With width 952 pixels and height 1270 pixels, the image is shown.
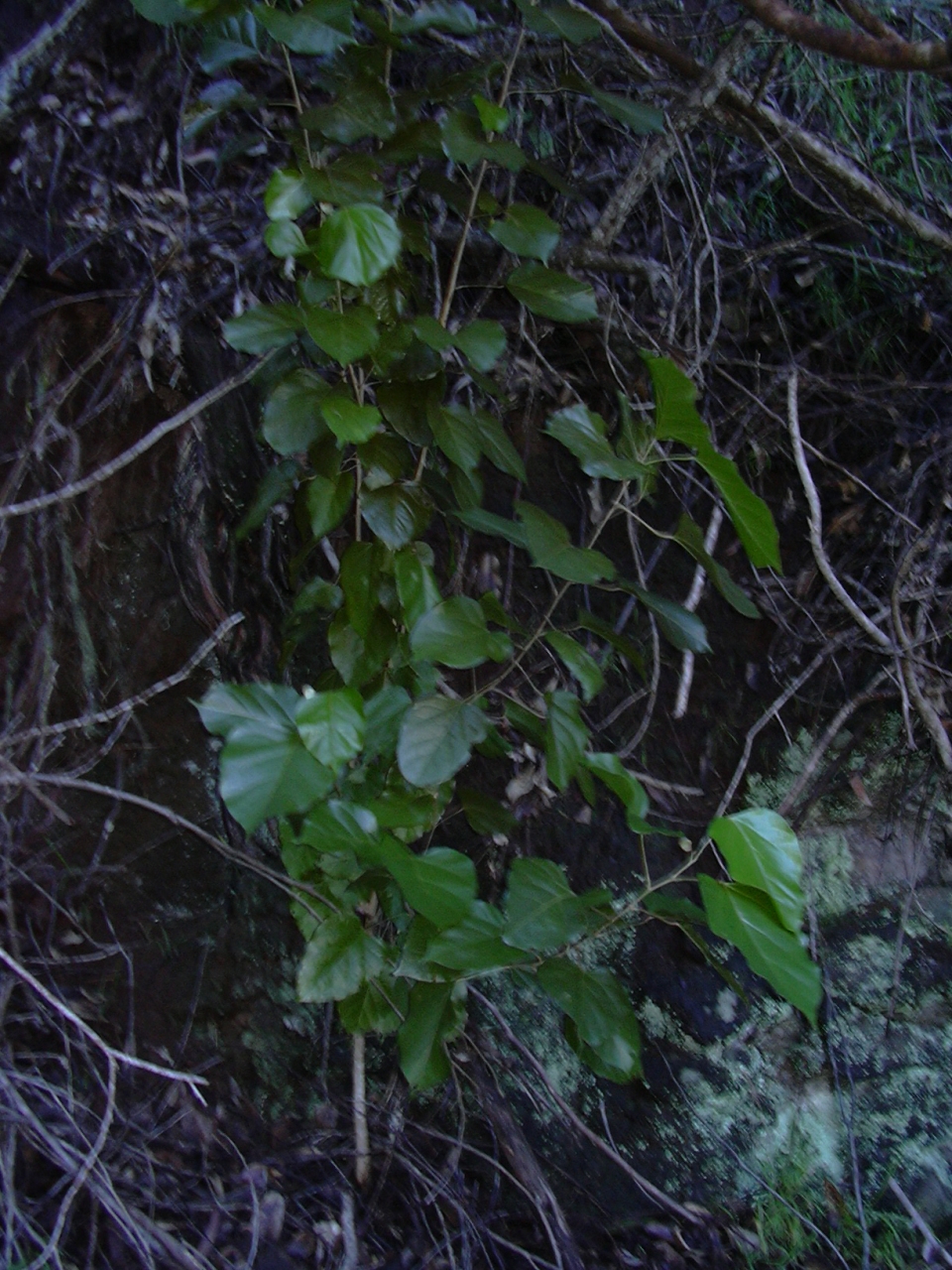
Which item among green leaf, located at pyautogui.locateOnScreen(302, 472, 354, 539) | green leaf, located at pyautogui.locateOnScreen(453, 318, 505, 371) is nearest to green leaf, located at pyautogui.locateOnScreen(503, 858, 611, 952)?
green leaf, located at pyautogui.locateOnScreen(302, 472, 354, 539)

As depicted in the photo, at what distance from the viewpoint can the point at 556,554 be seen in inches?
35.5

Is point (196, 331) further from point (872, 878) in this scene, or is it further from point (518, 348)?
point (872, 878)

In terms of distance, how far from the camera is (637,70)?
130 centimetres

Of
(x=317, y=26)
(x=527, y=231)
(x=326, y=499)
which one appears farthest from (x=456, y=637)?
(x=317, y=26)

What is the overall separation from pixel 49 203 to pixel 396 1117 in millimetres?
1311

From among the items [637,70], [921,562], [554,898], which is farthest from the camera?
[921,562]

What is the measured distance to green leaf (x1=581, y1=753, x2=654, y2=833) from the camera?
934 millimetres

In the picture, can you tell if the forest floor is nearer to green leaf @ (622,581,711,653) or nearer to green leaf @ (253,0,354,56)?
green leaf @ (253,0,354,56)

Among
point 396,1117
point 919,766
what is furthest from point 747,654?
point 396,1117

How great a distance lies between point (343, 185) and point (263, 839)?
0.84 meters

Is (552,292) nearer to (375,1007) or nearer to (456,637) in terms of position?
(456,637)

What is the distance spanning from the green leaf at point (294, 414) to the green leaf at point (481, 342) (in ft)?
0.54

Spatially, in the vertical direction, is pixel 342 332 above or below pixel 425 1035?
above

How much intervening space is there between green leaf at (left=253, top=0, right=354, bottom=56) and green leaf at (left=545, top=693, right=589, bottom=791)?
2.29ft
